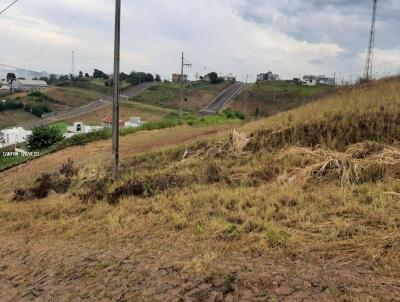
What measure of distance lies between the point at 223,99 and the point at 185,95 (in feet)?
27.1

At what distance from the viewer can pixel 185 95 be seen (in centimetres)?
9056

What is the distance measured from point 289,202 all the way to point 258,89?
3308 inches

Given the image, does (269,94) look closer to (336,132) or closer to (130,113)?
(130,113)

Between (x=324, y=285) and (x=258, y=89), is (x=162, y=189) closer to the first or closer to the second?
(x=324, y=285)

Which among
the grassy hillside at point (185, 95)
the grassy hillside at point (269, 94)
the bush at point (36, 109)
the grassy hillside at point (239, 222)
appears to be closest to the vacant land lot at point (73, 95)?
the bush at point (36, 109)

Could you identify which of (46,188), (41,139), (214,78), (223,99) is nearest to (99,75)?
(214,78)

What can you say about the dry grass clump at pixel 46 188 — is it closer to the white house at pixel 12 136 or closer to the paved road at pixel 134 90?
the white house at pixel 12 136

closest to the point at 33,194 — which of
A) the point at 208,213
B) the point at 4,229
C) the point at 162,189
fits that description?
the point at 4,229

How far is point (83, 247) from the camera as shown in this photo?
19.9ft

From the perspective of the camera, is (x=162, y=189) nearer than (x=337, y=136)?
Yes

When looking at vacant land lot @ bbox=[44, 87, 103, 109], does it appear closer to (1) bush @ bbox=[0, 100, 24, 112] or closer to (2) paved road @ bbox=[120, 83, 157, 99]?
(2) paved road @ bbox=[120, 83, 157, 99]

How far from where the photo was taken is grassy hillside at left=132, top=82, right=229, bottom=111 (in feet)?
280

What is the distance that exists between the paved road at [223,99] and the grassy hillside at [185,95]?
1.20 meters

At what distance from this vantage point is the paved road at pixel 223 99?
7711cm
